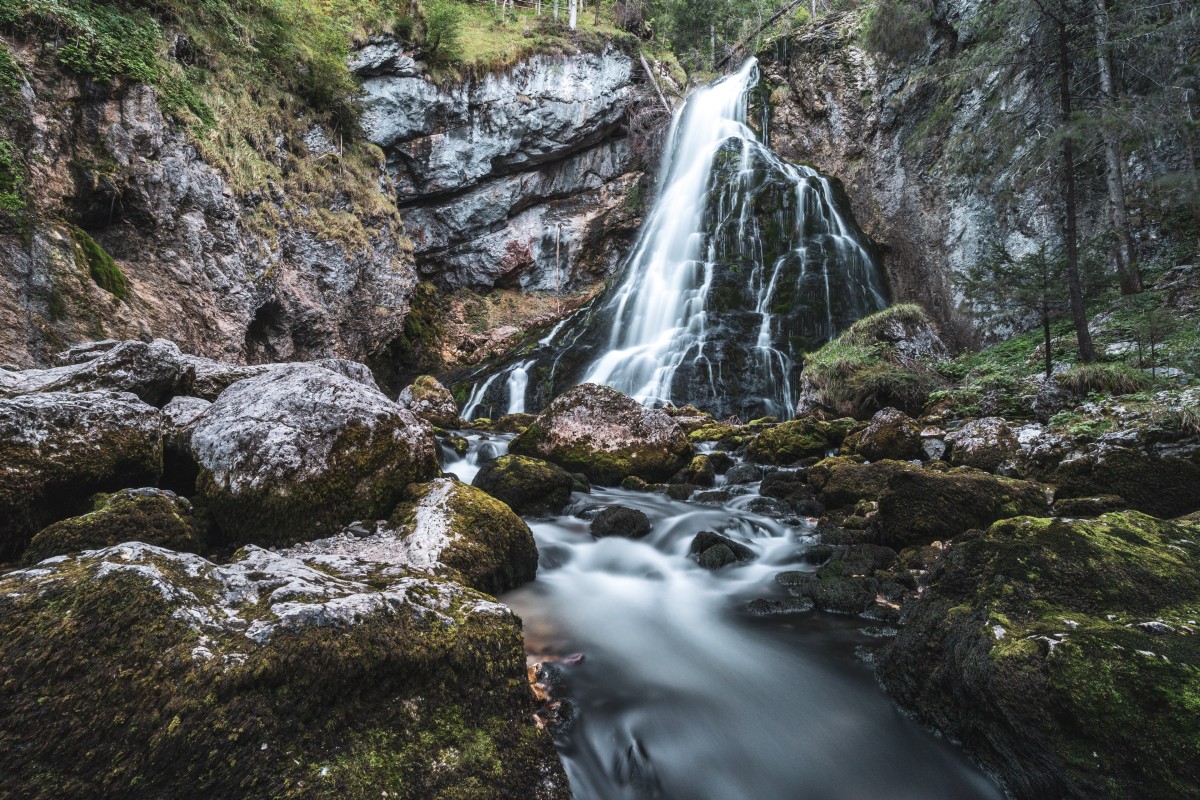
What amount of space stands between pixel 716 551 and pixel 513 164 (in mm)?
20826

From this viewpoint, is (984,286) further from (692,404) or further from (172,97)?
(172,97)

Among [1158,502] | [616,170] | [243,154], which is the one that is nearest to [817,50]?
Answer: [616,170]

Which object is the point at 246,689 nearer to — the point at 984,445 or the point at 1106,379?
the point at 984,445

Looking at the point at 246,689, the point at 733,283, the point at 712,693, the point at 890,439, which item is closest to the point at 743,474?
the point at 890,439

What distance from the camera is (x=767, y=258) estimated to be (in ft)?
60.1

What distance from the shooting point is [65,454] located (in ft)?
11.8

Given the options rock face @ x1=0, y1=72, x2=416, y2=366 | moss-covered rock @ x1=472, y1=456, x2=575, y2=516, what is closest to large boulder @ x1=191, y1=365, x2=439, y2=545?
moss-covered rock @ x1=472, y1=456, x2=575, y2=516

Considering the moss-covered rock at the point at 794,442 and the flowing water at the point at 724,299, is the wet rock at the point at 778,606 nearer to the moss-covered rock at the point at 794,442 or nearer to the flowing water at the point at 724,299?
the moss-covered rock at the point at 794,442

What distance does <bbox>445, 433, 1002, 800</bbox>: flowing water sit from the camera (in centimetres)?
279

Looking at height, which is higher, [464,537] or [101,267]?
[101,267]

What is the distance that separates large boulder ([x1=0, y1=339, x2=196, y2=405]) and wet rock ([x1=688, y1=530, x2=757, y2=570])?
580cm

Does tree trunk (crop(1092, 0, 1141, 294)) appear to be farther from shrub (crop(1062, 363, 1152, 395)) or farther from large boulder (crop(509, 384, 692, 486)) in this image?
large boulder (crop(509, 384, 692, 486))

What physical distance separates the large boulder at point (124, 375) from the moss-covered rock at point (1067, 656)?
685cm

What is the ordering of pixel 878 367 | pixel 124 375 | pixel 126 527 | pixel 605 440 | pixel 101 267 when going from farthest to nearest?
pixel 878 367
pixel 605 440
pixel 101 267
pixel 124 375
pixel 126 527
